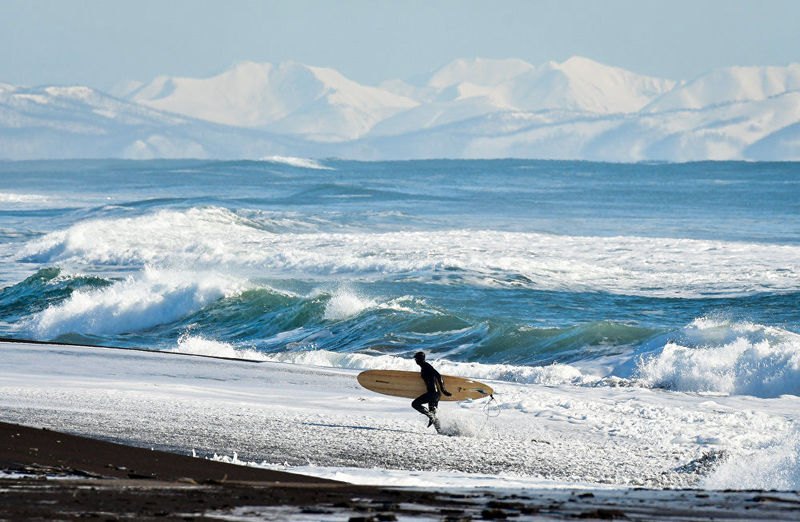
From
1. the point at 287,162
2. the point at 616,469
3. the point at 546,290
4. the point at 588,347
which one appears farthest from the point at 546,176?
the point at 616,469

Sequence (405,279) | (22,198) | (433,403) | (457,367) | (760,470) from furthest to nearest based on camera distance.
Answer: (22,198) → (405,279) → (457,367) → (433,403) → (760,470)

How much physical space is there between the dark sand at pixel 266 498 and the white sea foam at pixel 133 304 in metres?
13.6

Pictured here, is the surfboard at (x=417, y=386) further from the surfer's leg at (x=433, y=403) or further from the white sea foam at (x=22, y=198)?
the white sea foam at (x=22, y=198)

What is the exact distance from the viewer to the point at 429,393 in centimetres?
1059

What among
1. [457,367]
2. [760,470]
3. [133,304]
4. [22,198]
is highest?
[22,198]

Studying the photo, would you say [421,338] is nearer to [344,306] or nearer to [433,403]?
[344,306]

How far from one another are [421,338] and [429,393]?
770cm

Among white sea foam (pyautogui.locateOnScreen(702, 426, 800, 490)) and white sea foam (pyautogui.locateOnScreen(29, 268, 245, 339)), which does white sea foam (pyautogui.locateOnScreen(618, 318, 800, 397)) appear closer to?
white sea foam (pyautogui.locateOnScreen(702, 426, 800, 490))

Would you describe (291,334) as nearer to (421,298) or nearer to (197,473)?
(421,298)

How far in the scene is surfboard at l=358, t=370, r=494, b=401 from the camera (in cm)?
1141

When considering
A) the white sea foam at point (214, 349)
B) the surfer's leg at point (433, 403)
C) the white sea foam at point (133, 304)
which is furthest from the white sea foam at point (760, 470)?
the white sea foam at point (133, 304)

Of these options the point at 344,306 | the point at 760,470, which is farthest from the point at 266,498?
the point at 344,306

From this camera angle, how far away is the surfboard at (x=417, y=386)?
11406mm

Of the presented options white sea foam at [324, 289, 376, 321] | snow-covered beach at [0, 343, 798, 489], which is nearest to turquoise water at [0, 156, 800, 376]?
white sea foam at [324, 289, 376, 321]
